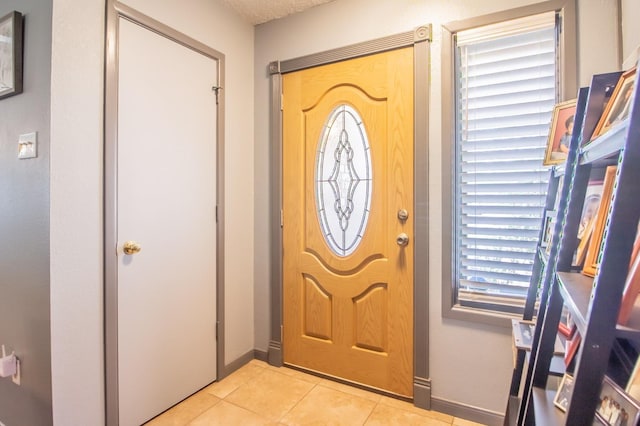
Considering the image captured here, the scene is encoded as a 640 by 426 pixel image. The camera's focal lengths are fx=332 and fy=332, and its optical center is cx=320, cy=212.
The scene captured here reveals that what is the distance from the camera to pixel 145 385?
1.79 m

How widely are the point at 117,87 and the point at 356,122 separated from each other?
4.36 ft

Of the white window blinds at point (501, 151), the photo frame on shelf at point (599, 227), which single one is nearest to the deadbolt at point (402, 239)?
the white window blinds at point (501, 151)

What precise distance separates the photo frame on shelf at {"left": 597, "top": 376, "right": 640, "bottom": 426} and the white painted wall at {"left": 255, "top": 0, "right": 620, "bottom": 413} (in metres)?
1.26

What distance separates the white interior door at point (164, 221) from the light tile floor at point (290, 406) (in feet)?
0.45

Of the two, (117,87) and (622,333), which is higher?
(117,87)

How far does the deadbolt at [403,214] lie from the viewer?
198 cm

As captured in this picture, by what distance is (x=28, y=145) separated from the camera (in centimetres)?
149

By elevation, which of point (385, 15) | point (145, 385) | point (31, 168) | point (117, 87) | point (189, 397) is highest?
point (385, 15)

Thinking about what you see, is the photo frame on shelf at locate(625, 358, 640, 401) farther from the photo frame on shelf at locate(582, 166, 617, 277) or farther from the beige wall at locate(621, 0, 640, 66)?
the beige wall at locate(621, 0, 640, 66)

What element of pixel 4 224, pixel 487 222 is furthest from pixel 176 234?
pixel 487 222

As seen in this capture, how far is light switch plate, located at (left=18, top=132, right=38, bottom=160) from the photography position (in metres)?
1.46

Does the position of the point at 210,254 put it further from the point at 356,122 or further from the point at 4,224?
the point at 356,122

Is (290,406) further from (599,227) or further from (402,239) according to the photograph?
(599,227)

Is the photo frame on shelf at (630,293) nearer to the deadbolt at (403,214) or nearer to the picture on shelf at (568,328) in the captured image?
the picture on shelf at (568,328)
